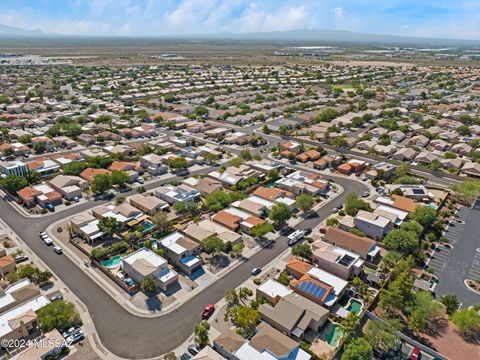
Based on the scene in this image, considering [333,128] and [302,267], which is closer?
[302,267]

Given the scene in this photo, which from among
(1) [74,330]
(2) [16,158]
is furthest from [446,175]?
(2) [16,158]

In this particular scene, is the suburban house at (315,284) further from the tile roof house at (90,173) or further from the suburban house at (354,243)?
the tile roof house at (90,173)

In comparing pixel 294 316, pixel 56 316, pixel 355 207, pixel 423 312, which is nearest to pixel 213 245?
pixel 294 316

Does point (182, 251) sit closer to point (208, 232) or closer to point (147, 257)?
point (147, 257)

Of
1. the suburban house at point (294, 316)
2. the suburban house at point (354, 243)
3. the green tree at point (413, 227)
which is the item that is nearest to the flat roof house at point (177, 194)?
the suburban house at point (354, 243)

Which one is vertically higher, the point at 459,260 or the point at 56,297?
the point at 56,297

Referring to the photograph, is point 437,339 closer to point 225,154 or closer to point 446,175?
point 446,175

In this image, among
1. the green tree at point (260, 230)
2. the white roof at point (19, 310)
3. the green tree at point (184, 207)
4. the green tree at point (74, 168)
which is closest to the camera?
the white roof at point (19, 310)
